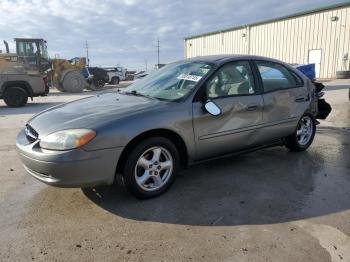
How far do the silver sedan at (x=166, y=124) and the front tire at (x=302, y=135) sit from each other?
0.08 metres

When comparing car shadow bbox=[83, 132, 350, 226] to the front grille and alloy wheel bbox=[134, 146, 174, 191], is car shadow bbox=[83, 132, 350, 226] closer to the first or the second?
alloy wheel bbox=[134, 146, 174, 191]

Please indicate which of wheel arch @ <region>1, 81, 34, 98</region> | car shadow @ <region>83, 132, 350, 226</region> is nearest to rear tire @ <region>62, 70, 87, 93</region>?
wheel arch @ <region>1, 81, 34, 98</region>

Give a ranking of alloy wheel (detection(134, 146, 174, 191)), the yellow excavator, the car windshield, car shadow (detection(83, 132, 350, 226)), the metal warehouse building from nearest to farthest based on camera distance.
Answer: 1. car shadow (detection(83, 132, 350, 226))
2. alloy wheel (detection(134, 146, 174, 191))
3. the car windshield
4. the yellow excavator
5. the metal warehouse building

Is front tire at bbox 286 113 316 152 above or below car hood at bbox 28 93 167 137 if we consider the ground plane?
below

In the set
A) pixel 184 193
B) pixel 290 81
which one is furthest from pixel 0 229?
pixel 290 81

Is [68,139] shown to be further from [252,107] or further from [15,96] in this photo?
[15,96]

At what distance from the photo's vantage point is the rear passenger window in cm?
464

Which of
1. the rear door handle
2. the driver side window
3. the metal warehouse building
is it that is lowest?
the rear door handle

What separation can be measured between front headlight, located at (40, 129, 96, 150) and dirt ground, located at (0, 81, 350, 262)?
73cm

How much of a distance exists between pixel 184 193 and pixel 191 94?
1.14 meters

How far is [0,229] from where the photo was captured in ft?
10.1

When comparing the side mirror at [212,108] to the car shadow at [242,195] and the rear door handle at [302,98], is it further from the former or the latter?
the rear door handle at [302,98]

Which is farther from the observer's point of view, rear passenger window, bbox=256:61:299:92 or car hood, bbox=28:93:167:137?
rear passenger window, bbox=256:61:299:92

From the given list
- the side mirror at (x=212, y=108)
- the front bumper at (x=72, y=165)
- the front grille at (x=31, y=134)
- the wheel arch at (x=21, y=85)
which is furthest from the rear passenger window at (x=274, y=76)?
the wheel arch at (x=21, y=85)
